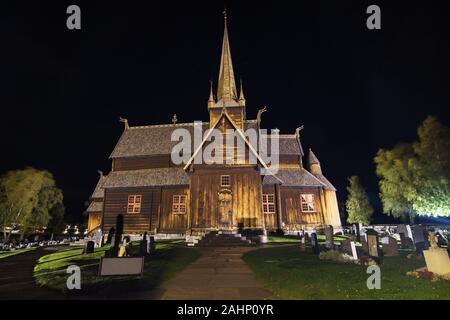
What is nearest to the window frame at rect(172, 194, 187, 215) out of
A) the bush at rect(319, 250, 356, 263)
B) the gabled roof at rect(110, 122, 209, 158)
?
the gabled roof at rect(110, 122, 209, 158)

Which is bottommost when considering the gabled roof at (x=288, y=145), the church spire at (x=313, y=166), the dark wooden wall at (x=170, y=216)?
the dark wooden wall at (x=170, y=216)

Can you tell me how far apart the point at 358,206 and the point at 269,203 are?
2236cm

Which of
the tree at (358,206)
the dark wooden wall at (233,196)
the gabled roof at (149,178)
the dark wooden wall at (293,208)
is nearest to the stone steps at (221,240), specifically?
the dark wooden wall at (233,196)

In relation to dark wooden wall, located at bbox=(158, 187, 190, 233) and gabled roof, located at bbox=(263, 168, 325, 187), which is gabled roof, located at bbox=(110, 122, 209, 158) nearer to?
dark wooden wall, located at bbox=(158, 187, 190, 233)

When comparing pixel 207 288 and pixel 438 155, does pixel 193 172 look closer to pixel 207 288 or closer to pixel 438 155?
pixel 207 288

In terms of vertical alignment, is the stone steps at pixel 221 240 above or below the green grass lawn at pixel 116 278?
above

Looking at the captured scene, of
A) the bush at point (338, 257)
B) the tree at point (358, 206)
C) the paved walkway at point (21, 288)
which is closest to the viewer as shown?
the paved walkway at point (21, 288)

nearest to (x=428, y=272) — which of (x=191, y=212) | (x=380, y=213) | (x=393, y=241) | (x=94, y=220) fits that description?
(x=393, y=241)

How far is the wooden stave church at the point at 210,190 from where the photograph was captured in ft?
74.6

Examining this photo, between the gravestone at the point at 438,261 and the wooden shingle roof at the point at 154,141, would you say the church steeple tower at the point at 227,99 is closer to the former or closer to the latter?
the wooden shingle roof at the point at 154,141

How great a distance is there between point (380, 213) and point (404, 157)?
3105 cm

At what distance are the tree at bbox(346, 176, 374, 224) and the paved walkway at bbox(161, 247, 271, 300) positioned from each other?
36292 mm

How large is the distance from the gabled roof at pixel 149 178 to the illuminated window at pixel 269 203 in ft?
27.1

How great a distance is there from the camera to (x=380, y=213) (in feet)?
194
